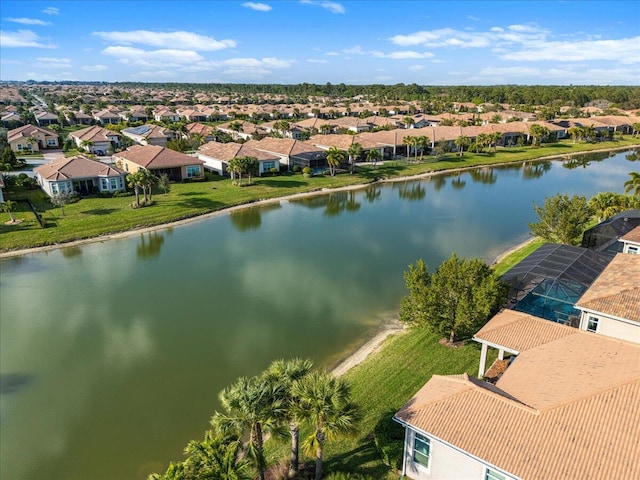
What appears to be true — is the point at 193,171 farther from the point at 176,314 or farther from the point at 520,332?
the point at 520,332

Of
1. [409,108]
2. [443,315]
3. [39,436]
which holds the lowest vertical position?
[39,436]

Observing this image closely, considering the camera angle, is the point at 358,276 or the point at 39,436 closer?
the point at 39,436

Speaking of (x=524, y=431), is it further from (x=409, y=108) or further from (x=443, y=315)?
(x=409, y=108)

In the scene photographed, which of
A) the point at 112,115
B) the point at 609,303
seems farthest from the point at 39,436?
the point at 112,115

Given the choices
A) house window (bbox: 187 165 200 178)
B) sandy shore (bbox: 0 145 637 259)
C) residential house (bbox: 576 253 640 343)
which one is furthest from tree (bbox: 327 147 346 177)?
residential house (bbox: 576 253 640 343)

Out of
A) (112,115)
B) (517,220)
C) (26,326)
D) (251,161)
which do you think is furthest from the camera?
(112,115)

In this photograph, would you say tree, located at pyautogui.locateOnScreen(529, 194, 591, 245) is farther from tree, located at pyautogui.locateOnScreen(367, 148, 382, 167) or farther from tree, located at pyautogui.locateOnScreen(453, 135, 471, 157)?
tree, located at pyautogui.locateOnScreen(453, 135, 471, 157)

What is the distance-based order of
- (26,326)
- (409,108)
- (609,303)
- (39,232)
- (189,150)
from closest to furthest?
(609,303) < (26,326) < (39,232) < (189,150) < (409,108)

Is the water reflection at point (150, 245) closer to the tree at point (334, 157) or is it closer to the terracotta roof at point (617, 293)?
the tree at point (334, 157)
